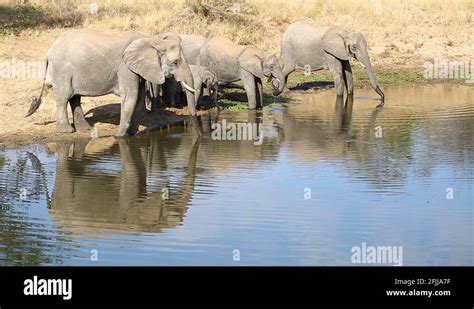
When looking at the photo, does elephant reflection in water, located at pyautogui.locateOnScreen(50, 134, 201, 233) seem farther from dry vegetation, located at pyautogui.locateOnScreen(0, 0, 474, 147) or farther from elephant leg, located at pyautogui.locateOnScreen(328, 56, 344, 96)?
dry vegetation, located at pyautogui.locateOnScreen(0, 0, 474, 147)

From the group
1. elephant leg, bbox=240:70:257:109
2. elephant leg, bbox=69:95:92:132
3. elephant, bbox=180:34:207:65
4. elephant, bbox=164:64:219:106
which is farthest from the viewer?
elephant, bbox=180:34:207:65

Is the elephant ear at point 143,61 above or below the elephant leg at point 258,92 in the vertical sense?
above

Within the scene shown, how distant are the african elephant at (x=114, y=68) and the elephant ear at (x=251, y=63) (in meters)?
4.24

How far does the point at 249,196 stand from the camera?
1416cm

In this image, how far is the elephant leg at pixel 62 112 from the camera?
18547mm

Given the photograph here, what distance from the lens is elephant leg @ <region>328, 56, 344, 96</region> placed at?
25281mm

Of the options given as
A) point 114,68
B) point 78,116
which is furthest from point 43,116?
point 114,68

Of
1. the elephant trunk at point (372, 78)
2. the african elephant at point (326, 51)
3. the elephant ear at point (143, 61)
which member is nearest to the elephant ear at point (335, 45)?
the african elephant at point (326, 51)

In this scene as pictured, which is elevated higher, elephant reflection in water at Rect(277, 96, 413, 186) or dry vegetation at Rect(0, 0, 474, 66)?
dry vegetation at Rect(0, 0, 474, 66)

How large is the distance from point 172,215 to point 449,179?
446 cm

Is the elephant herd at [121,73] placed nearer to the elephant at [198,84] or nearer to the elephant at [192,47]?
the elephant at [198,84]

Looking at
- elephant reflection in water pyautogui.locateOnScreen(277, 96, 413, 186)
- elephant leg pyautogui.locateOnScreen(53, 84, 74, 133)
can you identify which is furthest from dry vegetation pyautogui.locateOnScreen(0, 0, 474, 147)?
elephant leg pyautogui.locateOnScreen(53, 84, 74, 133)

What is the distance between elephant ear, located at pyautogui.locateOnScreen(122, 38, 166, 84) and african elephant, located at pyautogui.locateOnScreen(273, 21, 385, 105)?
7.39 m
